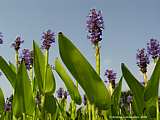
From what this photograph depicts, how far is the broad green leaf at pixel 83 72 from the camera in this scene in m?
2.41

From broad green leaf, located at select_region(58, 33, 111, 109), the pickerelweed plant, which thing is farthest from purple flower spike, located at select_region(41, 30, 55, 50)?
broad green leaf, located at select_region(58, 33, 111, 109)

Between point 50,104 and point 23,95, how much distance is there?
1.29 feet

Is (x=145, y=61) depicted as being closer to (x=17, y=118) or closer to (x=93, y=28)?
(x=93, y=28)

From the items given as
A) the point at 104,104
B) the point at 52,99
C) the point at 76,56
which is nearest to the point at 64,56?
the point at 76,56

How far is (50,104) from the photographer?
321cm

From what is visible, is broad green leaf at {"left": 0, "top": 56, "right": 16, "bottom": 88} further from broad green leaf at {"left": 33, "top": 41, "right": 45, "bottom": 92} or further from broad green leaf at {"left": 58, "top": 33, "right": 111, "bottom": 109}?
broad green leaf at {"left": 58, "top": 33, "right": 111, "bottom": 109}

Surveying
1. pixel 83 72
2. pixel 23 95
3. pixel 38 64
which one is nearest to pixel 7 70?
pixel 38 64

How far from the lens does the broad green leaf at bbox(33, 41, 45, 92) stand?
3.07m

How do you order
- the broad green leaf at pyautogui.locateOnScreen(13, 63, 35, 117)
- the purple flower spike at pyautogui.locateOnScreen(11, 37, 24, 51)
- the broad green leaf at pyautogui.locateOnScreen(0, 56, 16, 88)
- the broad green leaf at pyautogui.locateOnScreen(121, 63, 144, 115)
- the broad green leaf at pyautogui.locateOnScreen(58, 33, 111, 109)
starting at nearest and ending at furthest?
the broad green leaf at pyautogui.locateOnScreen(58, 33, 111, 109) < the broad green leaf at pyautogui.locateOnScreen(121, 63, 144, 115) < the broad green leaf at pyautogui.locateOnScreen(13, 63, 35, 117) < the broad green leaf at pyautogui.locateOnScreen(0, 56, 16, 88) < the purple flower spike at pyautogui.locateOnScreen(11, 37, 24, 51)

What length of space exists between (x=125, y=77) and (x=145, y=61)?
1521 millimetres

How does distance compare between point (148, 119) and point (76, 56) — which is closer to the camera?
point (76, 56)

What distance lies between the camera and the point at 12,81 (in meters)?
3.35

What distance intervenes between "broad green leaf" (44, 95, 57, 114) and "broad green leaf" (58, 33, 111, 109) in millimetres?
738

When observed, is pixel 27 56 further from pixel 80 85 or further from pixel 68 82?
pixel 80 85
